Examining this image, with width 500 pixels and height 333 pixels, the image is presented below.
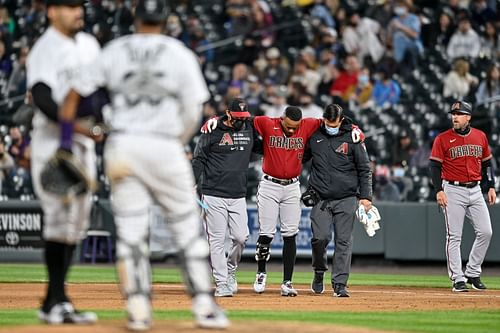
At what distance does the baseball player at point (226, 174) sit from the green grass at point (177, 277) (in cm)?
365

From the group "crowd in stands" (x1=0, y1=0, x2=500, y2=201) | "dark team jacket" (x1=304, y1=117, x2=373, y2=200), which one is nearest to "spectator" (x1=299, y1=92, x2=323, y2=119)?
"crowd in stands" (x1=0, y1=0, x2=500, y2=201)

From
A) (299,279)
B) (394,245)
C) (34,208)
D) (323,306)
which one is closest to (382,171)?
(394,245)

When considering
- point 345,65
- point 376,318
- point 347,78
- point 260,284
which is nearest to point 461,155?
point 260,284

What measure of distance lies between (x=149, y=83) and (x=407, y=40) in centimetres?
1731

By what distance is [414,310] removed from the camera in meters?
12.2

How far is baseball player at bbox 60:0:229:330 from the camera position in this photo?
7699 mm

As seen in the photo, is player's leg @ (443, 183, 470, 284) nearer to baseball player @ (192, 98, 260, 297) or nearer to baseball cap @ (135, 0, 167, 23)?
baseball player @ (192, 98, 260, 297)

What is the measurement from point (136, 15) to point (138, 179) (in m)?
1.13

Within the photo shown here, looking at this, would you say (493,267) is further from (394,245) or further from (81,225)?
(81,225)

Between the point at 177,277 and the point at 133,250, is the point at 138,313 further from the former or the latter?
the point at 177,277

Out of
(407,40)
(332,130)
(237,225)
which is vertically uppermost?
(407,40)

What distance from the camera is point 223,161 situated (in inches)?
557

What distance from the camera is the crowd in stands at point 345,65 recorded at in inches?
886

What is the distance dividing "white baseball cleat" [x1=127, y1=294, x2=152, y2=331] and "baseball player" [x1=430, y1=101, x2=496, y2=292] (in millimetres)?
8550
